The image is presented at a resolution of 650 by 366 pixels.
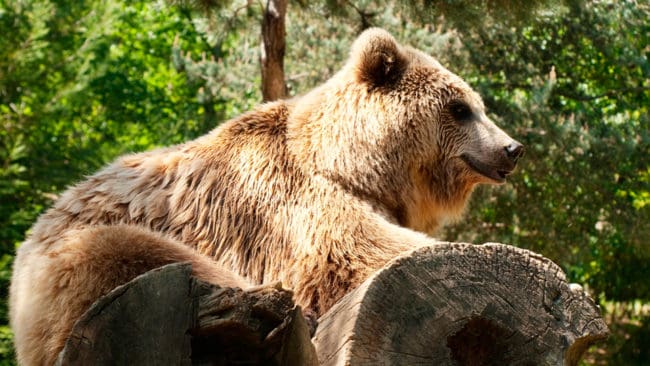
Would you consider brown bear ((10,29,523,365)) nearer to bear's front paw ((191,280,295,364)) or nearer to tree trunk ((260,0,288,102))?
bear's front paw ((191,280,295,364))

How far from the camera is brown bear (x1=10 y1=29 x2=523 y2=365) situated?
12.9 feet

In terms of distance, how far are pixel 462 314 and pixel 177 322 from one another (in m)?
0.97

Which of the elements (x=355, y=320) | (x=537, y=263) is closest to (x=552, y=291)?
(x=537, y=263)

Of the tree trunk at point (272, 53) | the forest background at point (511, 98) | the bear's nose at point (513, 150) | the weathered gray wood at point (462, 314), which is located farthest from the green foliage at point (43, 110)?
the weathered gray wood at point (462, 314)

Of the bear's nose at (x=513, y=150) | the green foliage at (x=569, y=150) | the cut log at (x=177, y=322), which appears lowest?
the green foliage at (x=569, y=150)

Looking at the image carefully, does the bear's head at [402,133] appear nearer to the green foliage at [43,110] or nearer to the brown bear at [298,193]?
the brown bear at [298,193]

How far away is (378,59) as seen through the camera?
5.39 meters

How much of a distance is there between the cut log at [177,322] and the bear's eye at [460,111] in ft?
9.28

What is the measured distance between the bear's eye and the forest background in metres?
6.14

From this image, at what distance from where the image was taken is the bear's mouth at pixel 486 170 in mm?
5430

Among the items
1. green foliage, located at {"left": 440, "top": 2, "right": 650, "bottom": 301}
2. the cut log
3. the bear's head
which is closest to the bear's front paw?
the cut log

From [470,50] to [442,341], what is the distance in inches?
485

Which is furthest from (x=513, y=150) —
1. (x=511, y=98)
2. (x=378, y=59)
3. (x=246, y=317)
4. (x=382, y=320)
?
(x=511, y=98)

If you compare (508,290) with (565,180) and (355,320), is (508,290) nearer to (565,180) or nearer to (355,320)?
(355,320)
